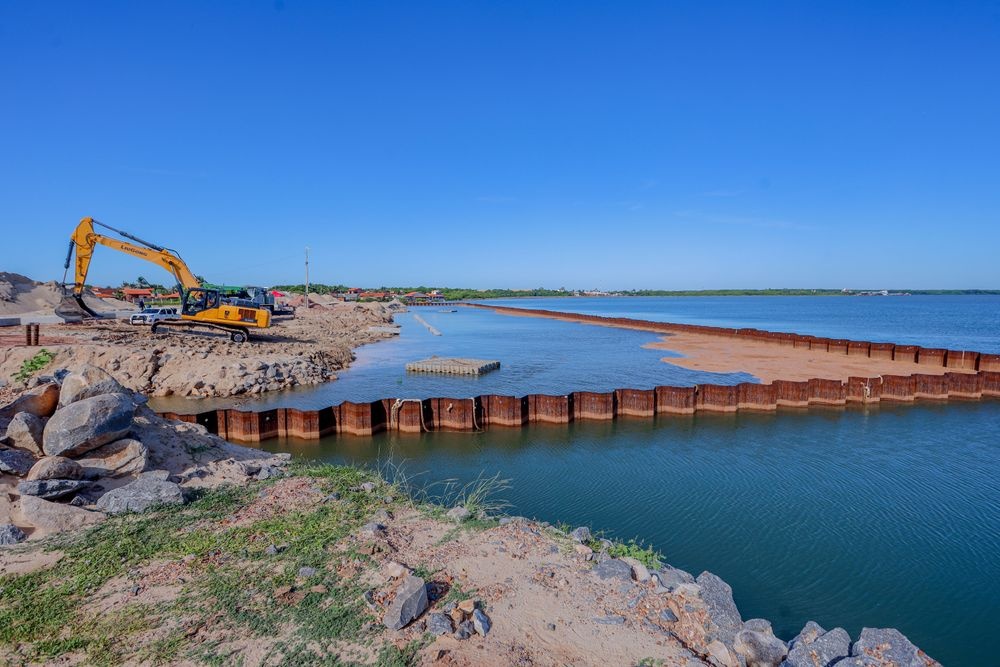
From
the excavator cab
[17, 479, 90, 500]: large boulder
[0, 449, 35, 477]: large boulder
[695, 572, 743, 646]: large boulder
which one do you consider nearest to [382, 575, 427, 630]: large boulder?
[695, 572, 743, 646]: large boulder

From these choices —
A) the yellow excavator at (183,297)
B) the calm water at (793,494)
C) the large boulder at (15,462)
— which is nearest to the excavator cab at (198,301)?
the yellow excavator at (183,297)

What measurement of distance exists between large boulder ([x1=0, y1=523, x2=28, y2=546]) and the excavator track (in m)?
21.2

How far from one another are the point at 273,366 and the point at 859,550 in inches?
795

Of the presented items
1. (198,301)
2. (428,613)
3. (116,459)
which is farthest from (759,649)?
(198,301)

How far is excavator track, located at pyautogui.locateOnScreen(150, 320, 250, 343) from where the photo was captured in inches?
995

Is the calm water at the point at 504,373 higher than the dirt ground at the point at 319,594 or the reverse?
the reverse

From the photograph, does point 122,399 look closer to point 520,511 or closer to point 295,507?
point 295,507

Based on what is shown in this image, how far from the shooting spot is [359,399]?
19.0 metres

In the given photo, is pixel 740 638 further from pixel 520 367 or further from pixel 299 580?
pixel 520 367

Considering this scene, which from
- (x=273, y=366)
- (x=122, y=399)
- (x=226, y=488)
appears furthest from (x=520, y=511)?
(x=273, y=366)

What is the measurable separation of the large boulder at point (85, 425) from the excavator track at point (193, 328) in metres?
19.5

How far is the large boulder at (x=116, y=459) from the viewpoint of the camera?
24.8ft

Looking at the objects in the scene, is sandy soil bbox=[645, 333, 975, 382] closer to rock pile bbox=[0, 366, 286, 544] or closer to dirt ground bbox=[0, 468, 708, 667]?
A: dirt ground bbox=[0, 468, 708, 667]

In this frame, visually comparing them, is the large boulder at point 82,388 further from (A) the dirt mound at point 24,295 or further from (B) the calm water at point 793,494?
(A) the dirt mound at point 24,295
